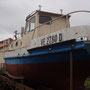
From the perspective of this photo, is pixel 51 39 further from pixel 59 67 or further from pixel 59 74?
pixel 59 74

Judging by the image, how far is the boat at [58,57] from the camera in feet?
13.0

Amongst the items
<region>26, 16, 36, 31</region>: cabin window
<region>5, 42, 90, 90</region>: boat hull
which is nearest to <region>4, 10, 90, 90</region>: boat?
→ <region>5, 42, 90, 90</region>: boat hull

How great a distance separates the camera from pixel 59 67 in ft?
14.5

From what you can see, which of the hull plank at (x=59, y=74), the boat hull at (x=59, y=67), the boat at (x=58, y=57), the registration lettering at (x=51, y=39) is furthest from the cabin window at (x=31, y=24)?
the hull plank at (x=59, y=74)

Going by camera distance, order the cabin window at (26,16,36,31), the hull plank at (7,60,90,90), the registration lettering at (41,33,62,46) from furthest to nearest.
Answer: the cabin window at (26,16,36,31) < the registration lettering at (41,33,62,46) < the hull plank at (7,60,90,90)

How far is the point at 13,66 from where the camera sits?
22.3ft

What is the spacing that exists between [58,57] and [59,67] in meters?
0.29

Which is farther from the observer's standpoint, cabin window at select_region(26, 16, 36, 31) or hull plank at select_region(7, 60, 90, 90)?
cabin window at select_region(26, 16, 36, 31)

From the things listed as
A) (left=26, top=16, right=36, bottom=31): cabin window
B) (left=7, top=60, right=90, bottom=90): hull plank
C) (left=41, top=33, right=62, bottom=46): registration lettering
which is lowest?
(left=7, top=60, right=90, bottom=90): hull plank

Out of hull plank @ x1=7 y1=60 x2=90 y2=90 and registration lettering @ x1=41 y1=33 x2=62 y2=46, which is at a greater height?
registration lettering @ x1=41 y1=33 x2=62 y2=46

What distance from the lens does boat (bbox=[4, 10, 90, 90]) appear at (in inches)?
155

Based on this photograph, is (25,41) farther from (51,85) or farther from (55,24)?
(51,85)

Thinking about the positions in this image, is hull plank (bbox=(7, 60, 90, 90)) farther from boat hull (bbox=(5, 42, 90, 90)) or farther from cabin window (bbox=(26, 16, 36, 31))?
cabin window (bbox=(26, 16, 36, 31))

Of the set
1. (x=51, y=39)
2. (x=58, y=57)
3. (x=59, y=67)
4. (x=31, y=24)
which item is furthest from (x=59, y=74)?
(x=31, y=24)
